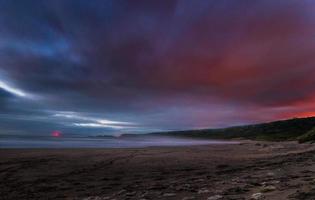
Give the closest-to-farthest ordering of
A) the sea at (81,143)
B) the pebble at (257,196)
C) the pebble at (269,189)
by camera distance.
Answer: the pebble at (257,196) → the pebble at (269,189) → the sea at (81,143)

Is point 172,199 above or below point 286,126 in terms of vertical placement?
below

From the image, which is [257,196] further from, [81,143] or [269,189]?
[81,143]

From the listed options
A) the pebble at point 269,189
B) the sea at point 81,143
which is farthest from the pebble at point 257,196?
the sea at point 81,143

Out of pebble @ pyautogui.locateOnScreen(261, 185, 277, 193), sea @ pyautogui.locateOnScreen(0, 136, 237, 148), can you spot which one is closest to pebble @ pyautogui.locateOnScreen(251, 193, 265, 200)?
pebble @ pyautogui.locateOnScreen(261, 185, 277, 193)

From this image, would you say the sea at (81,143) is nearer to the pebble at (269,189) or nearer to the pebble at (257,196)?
the pebble at (269,189)

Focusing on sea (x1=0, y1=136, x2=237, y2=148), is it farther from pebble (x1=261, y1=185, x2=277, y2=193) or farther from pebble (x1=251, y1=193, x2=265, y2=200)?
pebble (x1=251, y1=193, x2=265, y2=200)

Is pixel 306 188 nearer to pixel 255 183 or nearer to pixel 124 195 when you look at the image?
pixel 255 183

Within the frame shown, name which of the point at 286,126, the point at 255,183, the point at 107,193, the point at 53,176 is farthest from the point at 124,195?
the point at 286,126

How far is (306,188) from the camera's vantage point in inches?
380

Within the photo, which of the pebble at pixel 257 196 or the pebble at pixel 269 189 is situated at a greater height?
the pebble at pixel 269 189

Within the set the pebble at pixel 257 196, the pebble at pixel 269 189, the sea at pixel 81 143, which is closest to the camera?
the pebble at pixel 257 196

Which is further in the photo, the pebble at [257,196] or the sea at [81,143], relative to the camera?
the sea at [81,143]

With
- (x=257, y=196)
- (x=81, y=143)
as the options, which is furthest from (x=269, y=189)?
(x=81, y=143)

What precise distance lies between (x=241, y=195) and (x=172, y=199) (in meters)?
2.41
